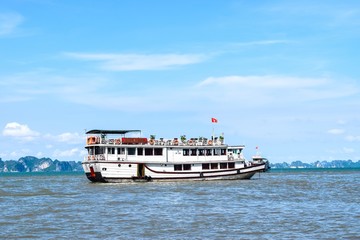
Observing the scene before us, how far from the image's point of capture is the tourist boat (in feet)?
186

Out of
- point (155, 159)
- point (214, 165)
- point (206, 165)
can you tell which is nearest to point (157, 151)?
point (155, 159)

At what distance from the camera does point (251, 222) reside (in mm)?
27172

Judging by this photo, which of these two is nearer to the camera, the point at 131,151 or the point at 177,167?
the point at 131,151

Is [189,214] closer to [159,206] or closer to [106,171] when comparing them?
[159,206]

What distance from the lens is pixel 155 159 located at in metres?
58.4

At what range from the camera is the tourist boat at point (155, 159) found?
2229 inches

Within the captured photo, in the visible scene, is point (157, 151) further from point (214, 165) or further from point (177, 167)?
point (214, 165)

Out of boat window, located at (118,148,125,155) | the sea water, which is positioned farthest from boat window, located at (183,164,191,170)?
the sea water

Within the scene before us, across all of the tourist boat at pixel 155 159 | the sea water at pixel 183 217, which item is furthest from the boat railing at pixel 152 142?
the sea water at pixel 183 217

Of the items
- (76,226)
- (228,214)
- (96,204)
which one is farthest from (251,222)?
(96,204)

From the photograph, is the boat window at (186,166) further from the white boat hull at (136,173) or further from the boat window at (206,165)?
the boat window at (206,165)

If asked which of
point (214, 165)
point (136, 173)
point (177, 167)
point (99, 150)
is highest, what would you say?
point (99, 150)

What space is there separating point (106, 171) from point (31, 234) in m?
31.7

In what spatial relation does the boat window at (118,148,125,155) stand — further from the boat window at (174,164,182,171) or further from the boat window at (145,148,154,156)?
the boat window at (174,164,182,171)
